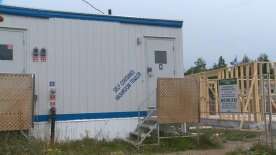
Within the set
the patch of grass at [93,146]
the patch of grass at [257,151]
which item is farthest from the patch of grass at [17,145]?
the patch of grass at [257,151]

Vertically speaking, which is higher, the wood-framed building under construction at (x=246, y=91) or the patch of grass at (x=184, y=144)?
the wood-framed building under construction at (x=246, y=91)

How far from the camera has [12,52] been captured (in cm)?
1322

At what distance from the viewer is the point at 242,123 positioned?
20.0m

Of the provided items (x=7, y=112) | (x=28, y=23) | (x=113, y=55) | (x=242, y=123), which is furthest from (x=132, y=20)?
(x=242, y=123)

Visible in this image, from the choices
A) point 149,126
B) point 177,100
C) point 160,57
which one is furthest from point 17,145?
point 160,57

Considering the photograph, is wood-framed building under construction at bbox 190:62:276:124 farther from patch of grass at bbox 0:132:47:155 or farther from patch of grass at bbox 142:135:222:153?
patch of grass at bbox 0:132:47:155

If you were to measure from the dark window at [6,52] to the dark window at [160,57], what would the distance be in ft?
15.3

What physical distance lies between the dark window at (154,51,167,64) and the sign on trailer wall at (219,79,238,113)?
6.97 feet

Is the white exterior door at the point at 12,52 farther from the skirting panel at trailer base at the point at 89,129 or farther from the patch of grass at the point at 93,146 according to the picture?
the patch of grass at the point at 93,146

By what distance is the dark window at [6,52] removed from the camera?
13.1m

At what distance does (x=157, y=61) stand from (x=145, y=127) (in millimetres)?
2298

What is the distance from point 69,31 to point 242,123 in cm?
943

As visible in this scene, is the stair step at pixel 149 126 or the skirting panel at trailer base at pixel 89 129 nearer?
the skirting panel at trailer base at pixel 89 129

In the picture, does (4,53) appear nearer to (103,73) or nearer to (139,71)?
(103,73)
